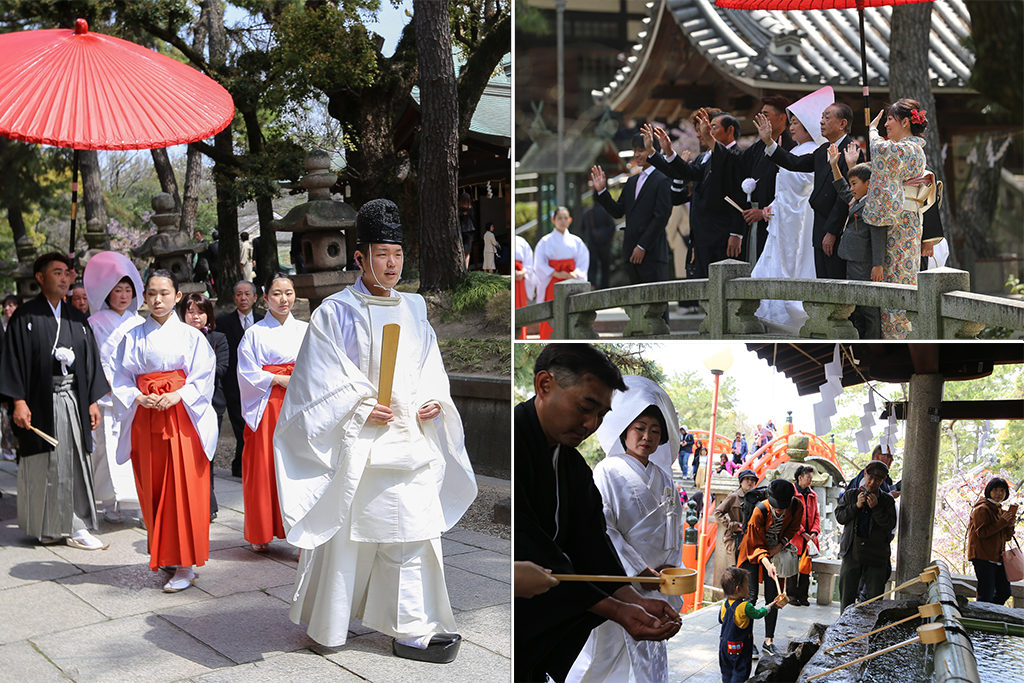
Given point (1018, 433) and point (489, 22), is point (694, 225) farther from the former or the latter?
point (1018, 433)

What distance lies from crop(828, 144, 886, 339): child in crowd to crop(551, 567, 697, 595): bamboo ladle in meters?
2.24

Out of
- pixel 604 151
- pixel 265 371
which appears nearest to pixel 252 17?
pixel 604 151

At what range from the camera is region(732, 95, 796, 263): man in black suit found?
4.60 meters

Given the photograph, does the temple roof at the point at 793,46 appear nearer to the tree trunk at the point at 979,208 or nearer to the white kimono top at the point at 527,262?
the tree trunk at the point at 979,208

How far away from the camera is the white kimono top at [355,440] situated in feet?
10.0

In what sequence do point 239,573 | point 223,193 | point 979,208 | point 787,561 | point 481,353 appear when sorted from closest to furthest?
point 787,561 → point 239,573 → point 481,353 → point 979,208 → point 223,193

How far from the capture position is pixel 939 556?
172 cm

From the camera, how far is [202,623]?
3531 millimetres

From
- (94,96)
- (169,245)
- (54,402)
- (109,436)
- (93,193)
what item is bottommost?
(109,436)

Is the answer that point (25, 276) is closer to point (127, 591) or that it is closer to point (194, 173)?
point (194, 173)

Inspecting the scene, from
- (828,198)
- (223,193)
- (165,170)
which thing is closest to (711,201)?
(828,198)

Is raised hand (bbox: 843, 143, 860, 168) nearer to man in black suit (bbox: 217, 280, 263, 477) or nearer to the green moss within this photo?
the green moss

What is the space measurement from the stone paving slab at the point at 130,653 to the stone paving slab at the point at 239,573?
477 mm

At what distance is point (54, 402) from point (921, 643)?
4.55 metres
